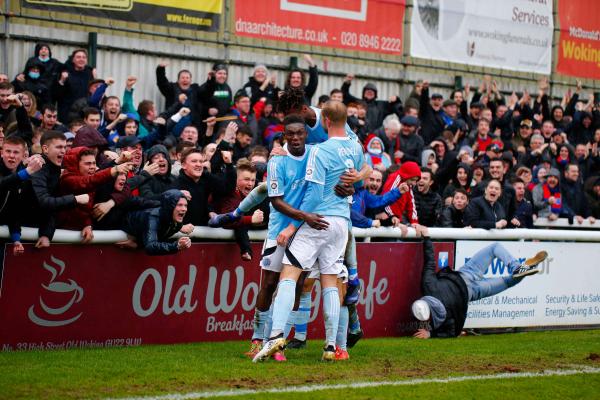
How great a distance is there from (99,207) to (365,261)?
368 cm

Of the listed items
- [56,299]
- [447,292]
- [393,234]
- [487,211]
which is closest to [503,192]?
[487,211]

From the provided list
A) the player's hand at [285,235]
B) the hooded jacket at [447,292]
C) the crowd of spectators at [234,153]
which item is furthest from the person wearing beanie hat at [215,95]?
the player's hand at [285,235]

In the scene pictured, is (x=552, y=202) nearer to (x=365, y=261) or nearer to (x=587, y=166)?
(x=587, y=166)

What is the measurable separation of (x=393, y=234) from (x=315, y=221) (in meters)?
3.74

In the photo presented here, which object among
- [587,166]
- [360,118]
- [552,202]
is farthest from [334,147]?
[587,166]

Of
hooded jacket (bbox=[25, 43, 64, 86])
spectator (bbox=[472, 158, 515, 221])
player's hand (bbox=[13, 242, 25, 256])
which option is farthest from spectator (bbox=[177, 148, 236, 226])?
spectator (bbox=[472, 158, 515, 221])

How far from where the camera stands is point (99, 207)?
11094 mm

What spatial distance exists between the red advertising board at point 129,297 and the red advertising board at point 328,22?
6974mm

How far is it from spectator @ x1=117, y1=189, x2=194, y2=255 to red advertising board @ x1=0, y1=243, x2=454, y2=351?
0.25 metres

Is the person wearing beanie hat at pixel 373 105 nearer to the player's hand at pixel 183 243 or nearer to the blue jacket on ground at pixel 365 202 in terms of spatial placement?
the blue jacket on ground at pixel 365 202

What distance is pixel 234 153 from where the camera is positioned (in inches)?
585

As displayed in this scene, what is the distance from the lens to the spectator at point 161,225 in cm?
1106

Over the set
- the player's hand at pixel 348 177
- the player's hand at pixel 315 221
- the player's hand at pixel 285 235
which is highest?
the player's hand at pixel 348 177

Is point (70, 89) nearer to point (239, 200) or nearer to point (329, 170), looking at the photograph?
point (239, 200)
